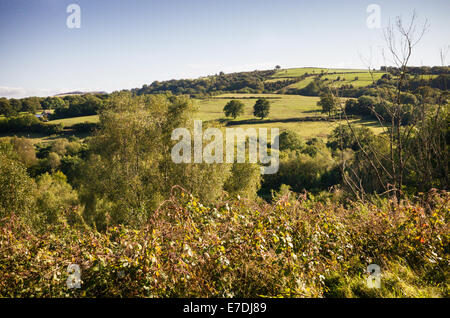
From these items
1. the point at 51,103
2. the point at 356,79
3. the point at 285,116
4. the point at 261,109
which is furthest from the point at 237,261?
the point at 51,103

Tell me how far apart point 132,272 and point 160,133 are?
53.1 feet

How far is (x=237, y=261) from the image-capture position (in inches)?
153

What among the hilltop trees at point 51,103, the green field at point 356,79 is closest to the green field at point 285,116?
the green field at point 356,79

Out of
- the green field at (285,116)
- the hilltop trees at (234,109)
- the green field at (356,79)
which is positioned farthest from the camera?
the hilltop trees at (234,109)

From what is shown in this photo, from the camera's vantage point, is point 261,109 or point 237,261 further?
point 261,109

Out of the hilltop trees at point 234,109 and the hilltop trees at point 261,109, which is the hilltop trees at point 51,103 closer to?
the hilltop trees at point 234,109

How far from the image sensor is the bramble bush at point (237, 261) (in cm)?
341

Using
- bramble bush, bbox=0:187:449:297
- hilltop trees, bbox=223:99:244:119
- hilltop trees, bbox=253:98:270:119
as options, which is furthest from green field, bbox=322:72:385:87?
hilltop trees, bbox=223:99:244:119

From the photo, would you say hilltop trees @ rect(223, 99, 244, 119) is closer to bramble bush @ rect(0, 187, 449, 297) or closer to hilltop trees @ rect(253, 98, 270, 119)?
hilltop trees @ rect(253, 98, 270, 119)

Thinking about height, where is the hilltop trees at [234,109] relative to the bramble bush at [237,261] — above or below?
above

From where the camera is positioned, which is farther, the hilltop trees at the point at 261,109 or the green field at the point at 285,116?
the hilltop trees at the point at 261,109

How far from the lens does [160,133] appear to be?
738 inches

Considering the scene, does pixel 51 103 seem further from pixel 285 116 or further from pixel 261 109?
pixel 285 116
